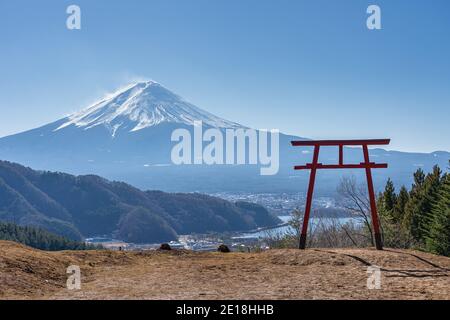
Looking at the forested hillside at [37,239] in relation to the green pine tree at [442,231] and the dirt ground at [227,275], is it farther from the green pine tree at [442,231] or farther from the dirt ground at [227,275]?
the dirt ground at [227,275]

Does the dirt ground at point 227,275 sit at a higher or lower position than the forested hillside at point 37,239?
higher

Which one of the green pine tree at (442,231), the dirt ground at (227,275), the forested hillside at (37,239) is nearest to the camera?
the dirt ground at (227,275)

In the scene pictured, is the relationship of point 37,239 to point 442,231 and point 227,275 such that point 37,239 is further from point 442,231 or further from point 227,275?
point 227,275

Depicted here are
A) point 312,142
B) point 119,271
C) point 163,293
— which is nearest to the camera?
point 163,293

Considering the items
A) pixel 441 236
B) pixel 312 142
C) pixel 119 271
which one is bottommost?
pixel 441 236

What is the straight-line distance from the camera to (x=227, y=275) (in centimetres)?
1027

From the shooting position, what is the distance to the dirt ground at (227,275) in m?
8.18

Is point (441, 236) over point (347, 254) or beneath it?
beneath

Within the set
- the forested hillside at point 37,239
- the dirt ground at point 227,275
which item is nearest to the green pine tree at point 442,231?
the dirt ground at point 227,275

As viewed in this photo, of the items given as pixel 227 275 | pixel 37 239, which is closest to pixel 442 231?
pixel 227 275
